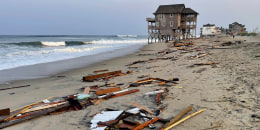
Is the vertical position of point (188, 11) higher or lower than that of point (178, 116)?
higher

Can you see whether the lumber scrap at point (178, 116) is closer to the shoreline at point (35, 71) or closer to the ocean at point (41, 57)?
the shoreline at point (35, 71)

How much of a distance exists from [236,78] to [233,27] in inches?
3573

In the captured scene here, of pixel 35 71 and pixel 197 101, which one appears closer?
pixel 197 101

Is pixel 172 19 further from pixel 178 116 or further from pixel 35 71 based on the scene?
pixel 178 116

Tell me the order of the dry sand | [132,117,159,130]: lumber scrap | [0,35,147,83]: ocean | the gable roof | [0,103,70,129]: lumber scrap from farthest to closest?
the gable roof
[0,35,147,83]: ocean
[0,103,70,129]: lumber scrap
the dry sand
[132,117,159,130]: lumber scrap

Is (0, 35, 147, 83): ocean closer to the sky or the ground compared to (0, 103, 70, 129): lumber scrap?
closer to the sky

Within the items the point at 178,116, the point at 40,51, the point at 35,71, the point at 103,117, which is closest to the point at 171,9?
the point at 40,51

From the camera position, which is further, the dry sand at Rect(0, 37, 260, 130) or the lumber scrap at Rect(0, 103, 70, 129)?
the lumber scrap at Rect(0, 103, 70, 129)

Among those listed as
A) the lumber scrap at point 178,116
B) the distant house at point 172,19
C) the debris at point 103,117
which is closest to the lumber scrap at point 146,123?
the lumber scrap at point 178,116

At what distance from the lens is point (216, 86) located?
5363 millimetres

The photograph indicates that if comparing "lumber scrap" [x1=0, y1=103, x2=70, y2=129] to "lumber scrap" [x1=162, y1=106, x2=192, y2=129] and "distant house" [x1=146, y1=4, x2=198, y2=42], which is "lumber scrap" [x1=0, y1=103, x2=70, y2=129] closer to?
"lumber scrap" [x1=162, y1=106, x2=192, y2=129]

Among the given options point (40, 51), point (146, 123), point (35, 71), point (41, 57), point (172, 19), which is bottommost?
point (35, 71)

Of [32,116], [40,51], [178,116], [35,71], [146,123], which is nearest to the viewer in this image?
[146,123]

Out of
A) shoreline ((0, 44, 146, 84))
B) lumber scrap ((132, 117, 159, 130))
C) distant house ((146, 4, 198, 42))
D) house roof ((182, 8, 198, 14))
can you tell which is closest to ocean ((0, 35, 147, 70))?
shoreline ((0, 44, 146, 84))
